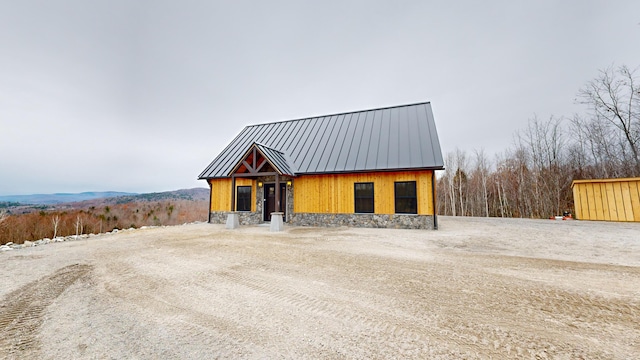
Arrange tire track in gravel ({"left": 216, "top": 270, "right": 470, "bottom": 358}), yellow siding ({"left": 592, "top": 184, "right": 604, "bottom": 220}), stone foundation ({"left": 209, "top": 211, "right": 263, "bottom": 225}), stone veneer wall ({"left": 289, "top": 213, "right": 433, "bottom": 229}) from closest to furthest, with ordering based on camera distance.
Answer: tire track in gravel ({"left": 216, "top": 270, "right": 470, "bottom": 358}) < stone veneer wall ({"left": 289, "top": 213, "right": 433, "bottom": 229}) < yellow siding ({"left": 592, "top": 184, "right": 604, "bottom": 220}) < stone foundation ({"left": 209, "top": 211, "right": 263, "bottom": 225})

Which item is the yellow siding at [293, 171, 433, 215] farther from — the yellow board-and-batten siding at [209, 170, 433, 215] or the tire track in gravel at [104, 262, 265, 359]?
the tire track in gravel at [104, 262, 265, 359]

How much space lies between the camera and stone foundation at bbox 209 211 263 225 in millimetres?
12977

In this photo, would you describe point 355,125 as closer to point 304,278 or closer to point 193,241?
point 193,241

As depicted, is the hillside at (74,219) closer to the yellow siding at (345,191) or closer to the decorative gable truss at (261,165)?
the decorative gable truss at (261,165)

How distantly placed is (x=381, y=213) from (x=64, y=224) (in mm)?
15764

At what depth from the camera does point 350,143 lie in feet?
42.4

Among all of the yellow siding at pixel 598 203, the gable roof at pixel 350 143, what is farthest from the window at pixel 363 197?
the yellow siding at pixel 598 203

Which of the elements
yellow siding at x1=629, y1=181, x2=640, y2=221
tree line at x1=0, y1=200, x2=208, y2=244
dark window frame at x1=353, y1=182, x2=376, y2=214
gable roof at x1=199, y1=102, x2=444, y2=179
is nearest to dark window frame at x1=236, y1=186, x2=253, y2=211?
gable roof at x1=199, y1=102, x2=444, y2=179

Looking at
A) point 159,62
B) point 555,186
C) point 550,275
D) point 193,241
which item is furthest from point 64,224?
point 555,186

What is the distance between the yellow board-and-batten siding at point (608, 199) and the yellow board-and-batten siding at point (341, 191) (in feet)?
29.7

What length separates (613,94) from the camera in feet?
→ 46.8

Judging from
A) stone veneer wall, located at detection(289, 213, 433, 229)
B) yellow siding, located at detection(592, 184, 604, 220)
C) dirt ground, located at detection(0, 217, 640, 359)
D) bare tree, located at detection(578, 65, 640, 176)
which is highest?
bare tree, located at detection(578, 65, 640, 176)

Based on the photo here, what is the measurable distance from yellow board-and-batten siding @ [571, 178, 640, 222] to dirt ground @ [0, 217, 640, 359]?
8677 mm

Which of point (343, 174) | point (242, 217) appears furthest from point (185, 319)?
point (242, 217)
